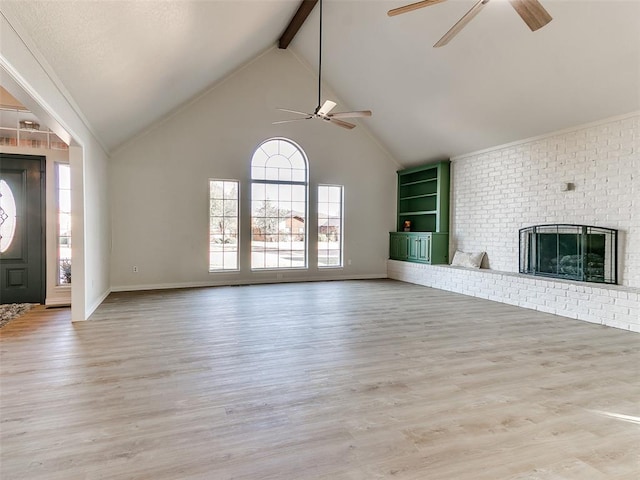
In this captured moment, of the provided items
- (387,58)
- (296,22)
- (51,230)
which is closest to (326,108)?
(387,58)

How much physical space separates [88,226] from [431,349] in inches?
181

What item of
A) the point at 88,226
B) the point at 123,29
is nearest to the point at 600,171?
the point at 123,29

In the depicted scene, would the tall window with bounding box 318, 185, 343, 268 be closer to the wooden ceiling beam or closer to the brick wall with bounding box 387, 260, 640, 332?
the brick wall with bounding box 387, 260, 640, 332

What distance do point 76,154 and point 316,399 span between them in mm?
4254

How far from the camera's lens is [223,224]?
757 centimetres

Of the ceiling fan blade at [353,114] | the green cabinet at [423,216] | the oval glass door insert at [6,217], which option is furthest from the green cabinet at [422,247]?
the oval glass door insert at [6,217]

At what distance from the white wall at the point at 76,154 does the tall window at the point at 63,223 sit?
1.31 feet

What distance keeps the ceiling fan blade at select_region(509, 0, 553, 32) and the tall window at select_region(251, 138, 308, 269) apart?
5740 millimetres

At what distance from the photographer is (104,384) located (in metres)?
2.72

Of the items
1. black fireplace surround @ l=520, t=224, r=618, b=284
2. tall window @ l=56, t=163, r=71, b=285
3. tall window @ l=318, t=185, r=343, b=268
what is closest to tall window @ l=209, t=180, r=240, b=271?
tall window @ l=318, t=185, r=343, b=268

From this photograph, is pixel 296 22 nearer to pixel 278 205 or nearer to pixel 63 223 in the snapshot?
pixel 278 205

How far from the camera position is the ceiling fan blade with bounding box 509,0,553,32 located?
2.65 m

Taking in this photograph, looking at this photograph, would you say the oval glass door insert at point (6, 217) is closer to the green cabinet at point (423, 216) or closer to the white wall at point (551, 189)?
the green cabinet at point (423, 216)

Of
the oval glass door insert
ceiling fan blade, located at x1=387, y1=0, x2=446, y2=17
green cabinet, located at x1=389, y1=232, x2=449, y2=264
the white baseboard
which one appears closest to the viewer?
ceiling fan blade, located at x1=387, y1=0, x2=446, y2=17
